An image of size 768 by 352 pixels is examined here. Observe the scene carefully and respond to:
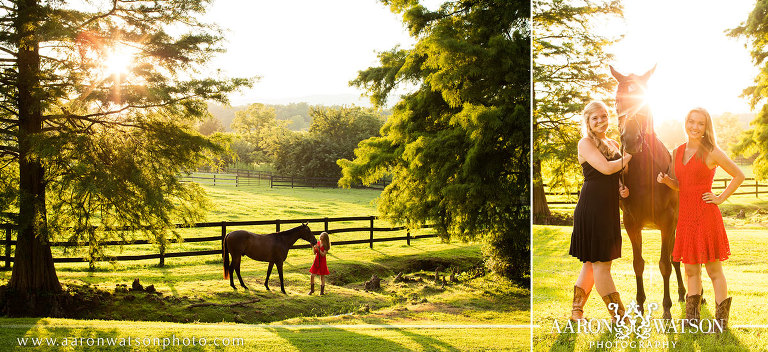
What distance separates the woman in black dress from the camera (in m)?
3.36

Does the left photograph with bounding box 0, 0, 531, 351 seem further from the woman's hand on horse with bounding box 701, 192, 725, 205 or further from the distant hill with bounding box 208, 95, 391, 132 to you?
the woman's hand on horse with bounding box 701, 192, 725, 205

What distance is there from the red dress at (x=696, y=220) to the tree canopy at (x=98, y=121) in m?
5.68

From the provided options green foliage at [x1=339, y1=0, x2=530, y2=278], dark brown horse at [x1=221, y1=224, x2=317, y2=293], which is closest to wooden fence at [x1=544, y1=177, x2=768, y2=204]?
green foliage at [x1=339, y1=0, x2=530, y2=278]

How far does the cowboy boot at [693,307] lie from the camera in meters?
3.60

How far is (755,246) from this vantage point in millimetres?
4551

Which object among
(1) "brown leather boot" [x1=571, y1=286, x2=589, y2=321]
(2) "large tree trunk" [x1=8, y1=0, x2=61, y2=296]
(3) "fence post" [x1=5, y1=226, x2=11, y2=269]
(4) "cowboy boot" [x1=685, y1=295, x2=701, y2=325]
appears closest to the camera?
(4) "cowboy boot" [x1=685, y1=295, x2=701, y2=325]

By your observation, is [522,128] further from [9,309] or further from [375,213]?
[9,309]

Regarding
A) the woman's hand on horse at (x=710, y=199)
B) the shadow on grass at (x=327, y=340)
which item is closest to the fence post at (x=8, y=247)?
the shadow on grass at (x=327, y=340)

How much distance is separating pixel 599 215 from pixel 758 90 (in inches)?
100

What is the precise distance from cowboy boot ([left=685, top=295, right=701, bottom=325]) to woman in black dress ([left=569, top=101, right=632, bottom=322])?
0.60m

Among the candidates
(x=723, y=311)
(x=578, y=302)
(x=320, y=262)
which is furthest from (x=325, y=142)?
(x=723, y=311)

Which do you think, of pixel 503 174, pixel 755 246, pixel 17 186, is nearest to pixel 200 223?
pixel 17 186

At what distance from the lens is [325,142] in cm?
880

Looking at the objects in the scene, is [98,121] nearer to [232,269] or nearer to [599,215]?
[232,269]
